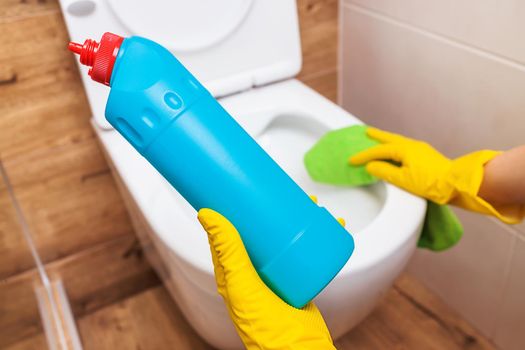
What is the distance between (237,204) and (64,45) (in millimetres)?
516

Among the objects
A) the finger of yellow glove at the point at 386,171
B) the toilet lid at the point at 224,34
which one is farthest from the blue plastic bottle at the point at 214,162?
the toilet lid at the point at 224,34

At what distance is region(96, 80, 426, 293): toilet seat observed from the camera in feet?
1.79

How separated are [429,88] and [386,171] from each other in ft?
0.87

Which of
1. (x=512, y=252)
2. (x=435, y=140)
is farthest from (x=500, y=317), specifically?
(x=435, y=140)

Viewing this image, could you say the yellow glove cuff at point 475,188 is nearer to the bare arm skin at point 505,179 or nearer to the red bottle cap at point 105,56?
the bare arm skin at point 505,179

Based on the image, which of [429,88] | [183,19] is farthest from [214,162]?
[429,88]

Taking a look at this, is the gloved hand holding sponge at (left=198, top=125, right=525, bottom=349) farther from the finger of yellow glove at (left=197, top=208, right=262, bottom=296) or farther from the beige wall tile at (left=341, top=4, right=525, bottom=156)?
the beige wall tile at (left=341, top=4, right=525, bottom=156)

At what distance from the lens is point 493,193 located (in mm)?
588

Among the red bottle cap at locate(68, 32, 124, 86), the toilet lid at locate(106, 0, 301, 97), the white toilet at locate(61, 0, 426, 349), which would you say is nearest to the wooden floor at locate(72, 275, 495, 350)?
the white toilet at locate(61, 0, 426, 349)

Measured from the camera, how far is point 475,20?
0.70 metres

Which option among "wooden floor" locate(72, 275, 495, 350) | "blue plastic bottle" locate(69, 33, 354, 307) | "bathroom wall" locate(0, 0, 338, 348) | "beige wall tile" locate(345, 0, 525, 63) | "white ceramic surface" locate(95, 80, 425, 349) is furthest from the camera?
"wooden floor" locate(72, 275, 495, 350)

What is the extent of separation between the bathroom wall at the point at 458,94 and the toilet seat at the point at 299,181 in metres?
0.18

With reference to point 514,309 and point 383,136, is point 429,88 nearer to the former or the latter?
point 383,136

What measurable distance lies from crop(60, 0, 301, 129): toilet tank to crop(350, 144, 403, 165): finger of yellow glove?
0.25 m
